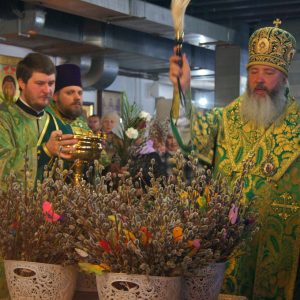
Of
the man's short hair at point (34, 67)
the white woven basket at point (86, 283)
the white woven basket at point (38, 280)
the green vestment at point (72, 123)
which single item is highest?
the man's short hair at point (34, 67)

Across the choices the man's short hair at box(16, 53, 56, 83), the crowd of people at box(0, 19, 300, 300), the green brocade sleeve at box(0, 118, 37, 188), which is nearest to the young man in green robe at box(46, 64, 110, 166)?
the crowd of people at box(0, 19, 300, 300)

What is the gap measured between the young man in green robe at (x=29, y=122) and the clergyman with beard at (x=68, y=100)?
14.8 inches

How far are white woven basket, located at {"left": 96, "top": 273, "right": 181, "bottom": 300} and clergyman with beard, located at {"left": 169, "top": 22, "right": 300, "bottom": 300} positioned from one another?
63.8 inches

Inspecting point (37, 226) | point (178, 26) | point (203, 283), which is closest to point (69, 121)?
point (178, 26)

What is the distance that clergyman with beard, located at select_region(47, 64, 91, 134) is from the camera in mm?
3660

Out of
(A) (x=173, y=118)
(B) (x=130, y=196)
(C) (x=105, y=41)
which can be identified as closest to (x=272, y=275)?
(A) (x=173, y=118)

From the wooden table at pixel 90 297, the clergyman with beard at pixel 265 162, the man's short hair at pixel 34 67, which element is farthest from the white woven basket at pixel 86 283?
the clergyman with beard at pixel 265 162

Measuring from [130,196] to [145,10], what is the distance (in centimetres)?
716

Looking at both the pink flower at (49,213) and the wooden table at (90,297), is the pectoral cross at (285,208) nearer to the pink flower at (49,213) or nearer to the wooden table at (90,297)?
the wooden table at (90,297)

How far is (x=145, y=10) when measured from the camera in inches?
344

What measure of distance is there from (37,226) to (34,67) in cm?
131

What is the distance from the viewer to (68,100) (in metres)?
3.81

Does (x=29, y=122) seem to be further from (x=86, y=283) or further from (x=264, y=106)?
(x=86, y=283)

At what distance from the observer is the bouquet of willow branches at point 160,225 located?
1674 millimetres
